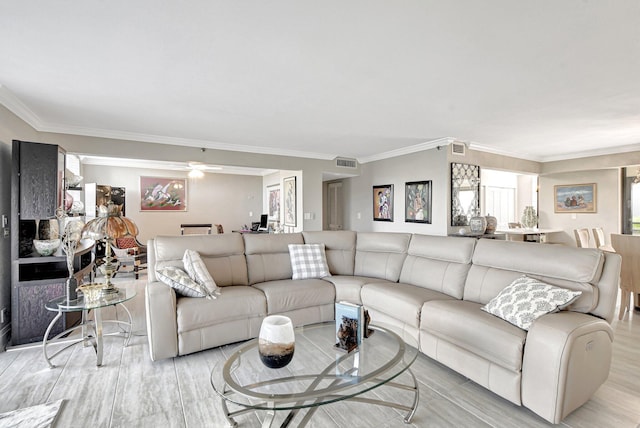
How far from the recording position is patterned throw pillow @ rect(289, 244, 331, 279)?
3.66m

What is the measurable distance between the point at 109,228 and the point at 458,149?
4.95 meters

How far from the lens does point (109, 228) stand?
108 inches

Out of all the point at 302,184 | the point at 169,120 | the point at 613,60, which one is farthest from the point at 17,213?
the point at 613,60

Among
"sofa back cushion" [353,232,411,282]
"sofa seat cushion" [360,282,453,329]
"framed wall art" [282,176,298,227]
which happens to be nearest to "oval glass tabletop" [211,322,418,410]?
"sofa seat cushion" [360,282,453,329]

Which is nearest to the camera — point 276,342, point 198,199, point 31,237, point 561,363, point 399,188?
point 276,342

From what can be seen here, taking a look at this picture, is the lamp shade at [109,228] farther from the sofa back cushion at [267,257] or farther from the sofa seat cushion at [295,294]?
the sofa seat cushion at [295,294]

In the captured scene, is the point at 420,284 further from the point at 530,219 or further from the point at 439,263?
the point at 530,219

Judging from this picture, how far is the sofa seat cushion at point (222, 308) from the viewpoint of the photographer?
2.65 m

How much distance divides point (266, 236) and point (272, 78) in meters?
1.84

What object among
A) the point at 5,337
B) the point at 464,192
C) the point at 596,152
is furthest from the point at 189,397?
the point at 596,152

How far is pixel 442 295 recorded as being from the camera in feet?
9.71

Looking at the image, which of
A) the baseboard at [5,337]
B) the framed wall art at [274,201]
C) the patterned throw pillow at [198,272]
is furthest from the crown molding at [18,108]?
the framed wall art at [274,201]

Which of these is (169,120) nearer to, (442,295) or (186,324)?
(186,324)

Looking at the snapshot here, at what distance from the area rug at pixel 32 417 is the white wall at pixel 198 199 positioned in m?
6.31
